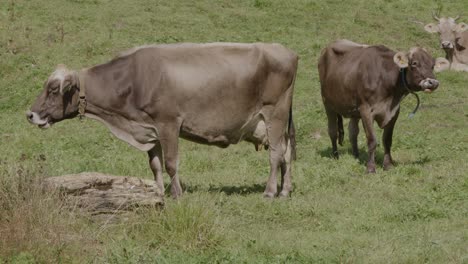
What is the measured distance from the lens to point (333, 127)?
17.1 meters

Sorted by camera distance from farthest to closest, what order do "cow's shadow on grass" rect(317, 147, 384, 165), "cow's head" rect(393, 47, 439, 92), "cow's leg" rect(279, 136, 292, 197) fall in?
1. "cow's shadow on grass" rect(317, 147, 384, 165)
2. "cow's head" rect(393, 47, 439, 92)
3. "cow's leg" rect(279, 136, 292, 197)

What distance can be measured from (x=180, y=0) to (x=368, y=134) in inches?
489

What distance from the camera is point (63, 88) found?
1253cm

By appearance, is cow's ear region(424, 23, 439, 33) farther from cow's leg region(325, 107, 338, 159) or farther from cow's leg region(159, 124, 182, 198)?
cow's leg region(159, 124, 182, 198)

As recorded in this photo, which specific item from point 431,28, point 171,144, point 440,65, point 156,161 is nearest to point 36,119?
point 156,161

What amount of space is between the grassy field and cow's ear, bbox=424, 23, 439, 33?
0.73m

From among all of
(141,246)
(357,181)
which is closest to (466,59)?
(357,181)

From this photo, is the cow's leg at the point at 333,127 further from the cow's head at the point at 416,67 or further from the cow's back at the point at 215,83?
the cow's back at the point at 215,83

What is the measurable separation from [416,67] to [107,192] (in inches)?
272

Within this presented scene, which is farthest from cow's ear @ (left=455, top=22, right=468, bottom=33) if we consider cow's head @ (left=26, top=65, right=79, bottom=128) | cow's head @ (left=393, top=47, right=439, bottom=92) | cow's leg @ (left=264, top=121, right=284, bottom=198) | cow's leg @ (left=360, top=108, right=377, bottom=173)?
cow's head @ (left=26, top=65, right=79, bottom=128)

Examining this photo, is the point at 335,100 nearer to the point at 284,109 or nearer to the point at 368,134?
the point at 368,134

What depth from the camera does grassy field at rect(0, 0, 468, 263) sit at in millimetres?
9445

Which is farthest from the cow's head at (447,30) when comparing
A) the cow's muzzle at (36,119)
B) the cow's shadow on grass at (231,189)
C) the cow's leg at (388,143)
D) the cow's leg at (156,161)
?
the cow's muzzle at (36,119)

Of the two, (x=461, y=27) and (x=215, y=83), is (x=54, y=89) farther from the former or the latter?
(x=461, y=27)
